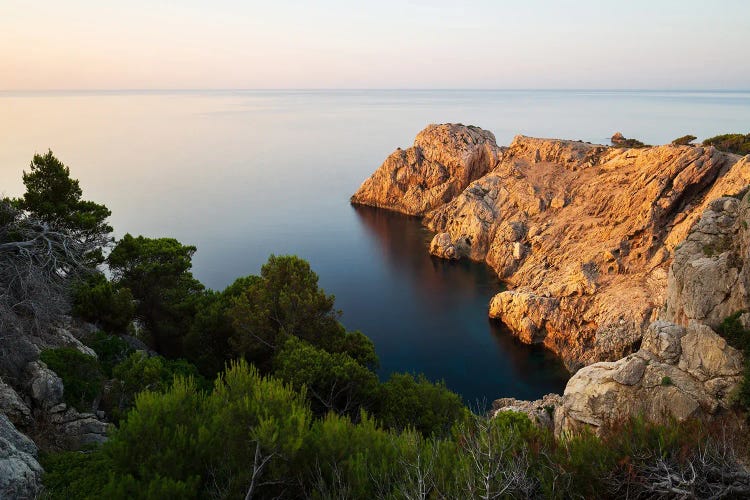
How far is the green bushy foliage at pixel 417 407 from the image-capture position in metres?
19.8

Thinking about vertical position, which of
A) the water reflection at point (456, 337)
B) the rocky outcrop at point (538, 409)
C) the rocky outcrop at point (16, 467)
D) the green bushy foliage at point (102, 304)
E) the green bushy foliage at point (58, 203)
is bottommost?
the water reflection at point (456, 337)

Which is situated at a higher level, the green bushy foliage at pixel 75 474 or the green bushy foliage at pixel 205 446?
the green bushy foliage at pixel 205 446

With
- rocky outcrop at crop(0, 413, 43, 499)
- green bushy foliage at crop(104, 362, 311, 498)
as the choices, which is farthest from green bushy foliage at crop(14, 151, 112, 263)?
green bushy foliage at crop(104, 362, 311, 498)

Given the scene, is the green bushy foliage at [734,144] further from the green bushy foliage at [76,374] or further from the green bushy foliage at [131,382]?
the green bushy foliage at [76,374]

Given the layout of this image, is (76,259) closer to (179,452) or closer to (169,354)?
(169,354)

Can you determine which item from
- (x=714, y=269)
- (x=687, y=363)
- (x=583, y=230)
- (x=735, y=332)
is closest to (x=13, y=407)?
(x=687, y=363)

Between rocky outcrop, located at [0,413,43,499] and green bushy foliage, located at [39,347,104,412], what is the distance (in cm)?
425

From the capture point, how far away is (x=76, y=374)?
57.0ft

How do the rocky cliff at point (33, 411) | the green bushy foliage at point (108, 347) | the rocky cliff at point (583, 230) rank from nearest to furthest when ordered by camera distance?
the rocky cliff at point (33, 411), the green bushy foliage at point (108, 347), the rocky cliff at point (583, 230)

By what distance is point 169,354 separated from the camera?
27438mm

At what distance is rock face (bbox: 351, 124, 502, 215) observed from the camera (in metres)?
74.2

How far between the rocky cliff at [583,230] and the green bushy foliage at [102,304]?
28631 millimetres

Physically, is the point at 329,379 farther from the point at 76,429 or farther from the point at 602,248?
the point at 602,248

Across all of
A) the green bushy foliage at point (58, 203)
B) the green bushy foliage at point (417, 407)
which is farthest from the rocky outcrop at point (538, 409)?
the green bushy foliage at point (58, 203)
